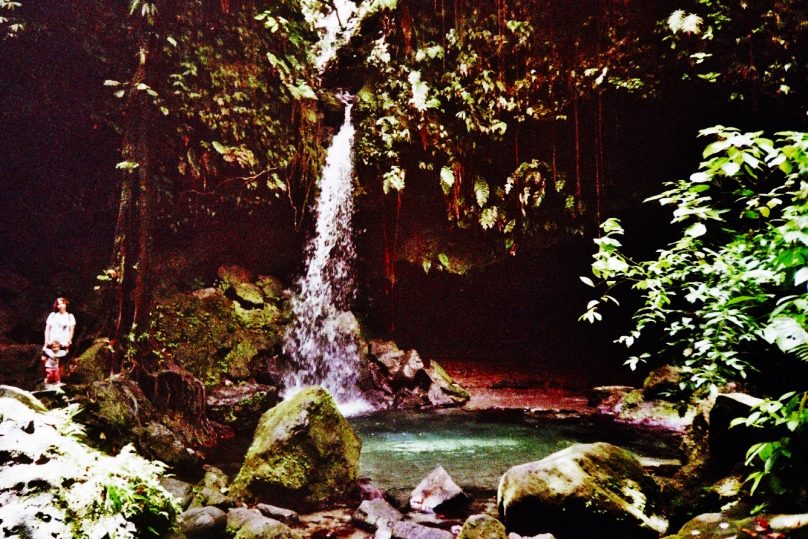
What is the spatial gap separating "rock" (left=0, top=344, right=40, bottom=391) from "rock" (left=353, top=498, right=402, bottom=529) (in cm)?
846

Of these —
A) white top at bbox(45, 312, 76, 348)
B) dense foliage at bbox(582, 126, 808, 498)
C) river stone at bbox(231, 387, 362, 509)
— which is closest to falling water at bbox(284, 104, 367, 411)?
white top at bbox(45, 312, 76, 348)

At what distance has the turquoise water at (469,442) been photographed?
757 centimetres

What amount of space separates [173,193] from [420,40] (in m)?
8.25

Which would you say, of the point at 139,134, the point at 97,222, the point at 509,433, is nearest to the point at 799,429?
the point at 509,433

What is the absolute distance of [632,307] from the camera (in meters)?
14.9

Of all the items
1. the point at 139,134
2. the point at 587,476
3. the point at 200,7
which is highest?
the point at 200,7

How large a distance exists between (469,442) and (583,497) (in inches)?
195

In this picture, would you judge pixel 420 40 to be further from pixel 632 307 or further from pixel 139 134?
pixel 632 307

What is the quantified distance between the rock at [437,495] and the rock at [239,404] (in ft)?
17.6

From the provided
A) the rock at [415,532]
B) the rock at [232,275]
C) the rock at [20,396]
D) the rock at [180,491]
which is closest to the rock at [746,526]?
the rock at [415,532]

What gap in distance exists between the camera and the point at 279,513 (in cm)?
586

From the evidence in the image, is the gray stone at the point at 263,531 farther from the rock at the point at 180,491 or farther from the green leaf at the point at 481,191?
the green leaf at the point at 481,191

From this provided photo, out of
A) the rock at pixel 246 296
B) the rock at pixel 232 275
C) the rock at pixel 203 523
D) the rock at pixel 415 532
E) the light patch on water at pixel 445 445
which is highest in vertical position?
the rock at pixel 232 275

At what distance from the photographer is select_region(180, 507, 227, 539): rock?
461cm
